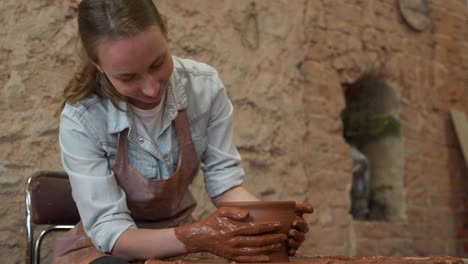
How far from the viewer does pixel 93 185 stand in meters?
1.55

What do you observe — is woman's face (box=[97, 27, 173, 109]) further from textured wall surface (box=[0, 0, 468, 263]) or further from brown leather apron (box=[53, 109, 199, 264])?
textured wall surface (box=[0, 0, 468, 263])

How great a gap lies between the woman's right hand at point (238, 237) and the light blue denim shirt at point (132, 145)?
0.98ft

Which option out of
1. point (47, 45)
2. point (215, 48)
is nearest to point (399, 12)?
point (215, 48)

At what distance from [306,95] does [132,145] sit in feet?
6.63

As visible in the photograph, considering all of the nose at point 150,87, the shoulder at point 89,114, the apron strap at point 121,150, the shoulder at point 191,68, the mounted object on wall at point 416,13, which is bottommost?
the apron strap at point 121,150

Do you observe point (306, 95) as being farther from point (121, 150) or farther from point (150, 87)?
point (150, 87)

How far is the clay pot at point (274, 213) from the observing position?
4.27 ft

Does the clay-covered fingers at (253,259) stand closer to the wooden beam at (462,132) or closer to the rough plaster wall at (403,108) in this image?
the rough plaster wall at (403,108)

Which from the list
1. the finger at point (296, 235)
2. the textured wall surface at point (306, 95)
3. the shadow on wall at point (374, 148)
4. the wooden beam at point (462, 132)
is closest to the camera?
the finger at point (296, 235)

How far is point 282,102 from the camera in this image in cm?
330

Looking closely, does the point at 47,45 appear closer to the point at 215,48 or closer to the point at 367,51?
the point at 215,48

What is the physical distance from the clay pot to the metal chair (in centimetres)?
87

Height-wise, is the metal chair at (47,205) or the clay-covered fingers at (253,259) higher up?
the clay-covered fingers at (253,259)

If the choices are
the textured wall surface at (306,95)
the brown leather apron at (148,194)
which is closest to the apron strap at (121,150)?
the brown leather apron at (148,194)
